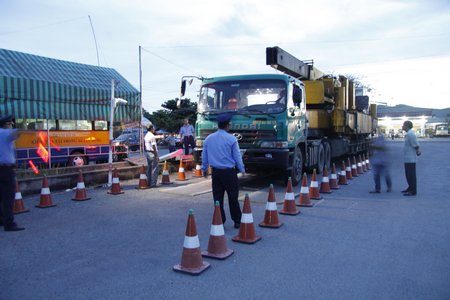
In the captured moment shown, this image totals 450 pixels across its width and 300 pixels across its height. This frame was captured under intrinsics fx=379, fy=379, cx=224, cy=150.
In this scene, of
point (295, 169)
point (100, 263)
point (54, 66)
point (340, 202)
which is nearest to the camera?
point (100, 263)

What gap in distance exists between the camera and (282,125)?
8953mm

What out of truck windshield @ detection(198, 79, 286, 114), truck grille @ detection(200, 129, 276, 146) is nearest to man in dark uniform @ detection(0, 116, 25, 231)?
truck windshield @ detection(198, 79, 286, 114)

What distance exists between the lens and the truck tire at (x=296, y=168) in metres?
9.70

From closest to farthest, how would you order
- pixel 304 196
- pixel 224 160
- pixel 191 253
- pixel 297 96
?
pixel 191 253 < pixel 224 160 < pixel 304 196 < pixel 297 96

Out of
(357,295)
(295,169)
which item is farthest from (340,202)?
(357,295)

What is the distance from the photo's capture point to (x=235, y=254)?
4.86m

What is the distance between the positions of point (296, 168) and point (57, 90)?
852 cm

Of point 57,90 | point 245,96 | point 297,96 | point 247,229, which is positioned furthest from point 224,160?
point 57,90

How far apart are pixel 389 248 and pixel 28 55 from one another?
12.8 m

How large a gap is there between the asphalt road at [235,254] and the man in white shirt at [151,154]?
2.14 metres

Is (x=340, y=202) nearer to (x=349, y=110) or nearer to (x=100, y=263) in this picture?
(x=100, y=263)

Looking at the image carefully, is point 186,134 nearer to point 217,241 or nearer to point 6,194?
point 6,194

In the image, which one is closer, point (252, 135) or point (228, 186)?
point (228, 186)

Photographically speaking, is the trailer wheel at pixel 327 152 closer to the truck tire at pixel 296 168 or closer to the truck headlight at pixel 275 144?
the truck tire at pixel 296 168
